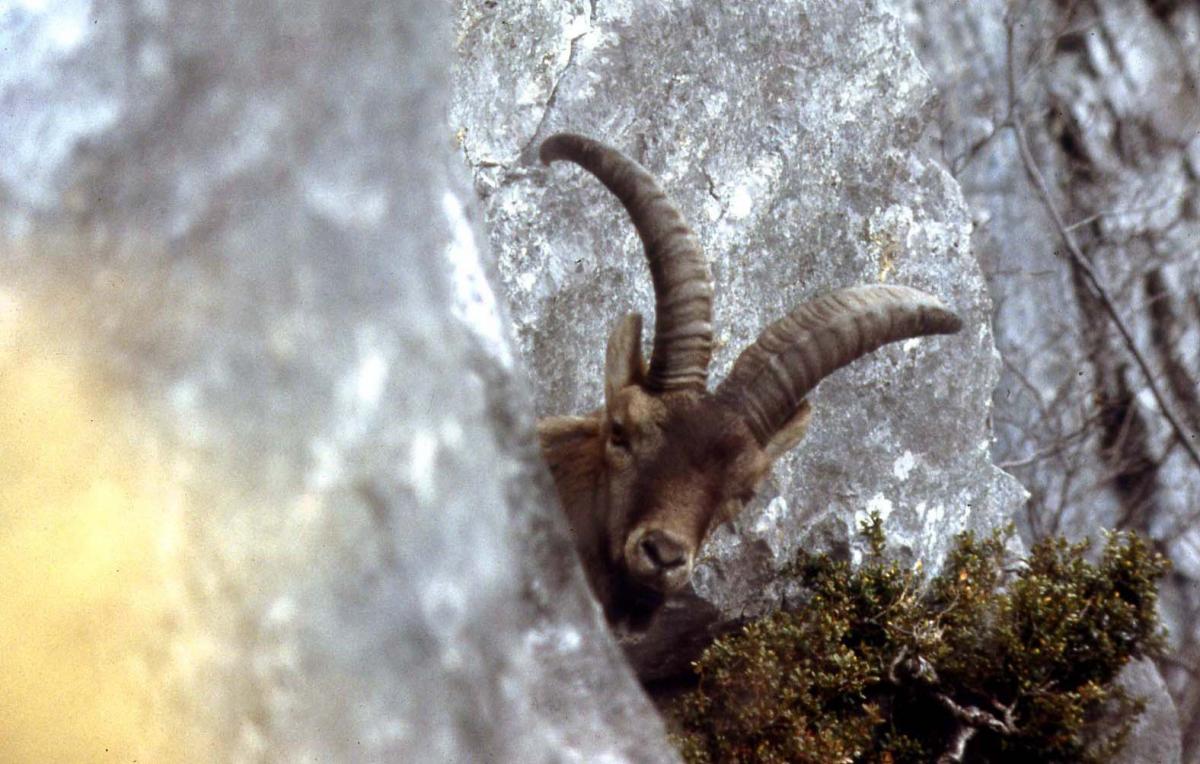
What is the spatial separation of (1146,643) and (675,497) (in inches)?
53.7

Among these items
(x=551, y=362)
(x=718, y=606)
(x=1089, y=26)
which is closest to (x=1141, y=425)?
(x=1089, y=26)

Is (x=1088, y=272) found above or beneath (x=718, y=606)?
above

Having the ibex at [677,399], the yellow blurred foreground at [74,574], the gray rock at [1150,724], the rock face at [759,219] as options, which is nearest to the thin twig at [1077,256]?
the rock face at [759,219]

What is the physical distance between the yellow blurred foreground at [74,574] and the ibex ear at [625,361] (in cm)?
184

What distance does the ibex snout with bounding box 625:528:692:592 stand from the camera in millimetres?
2291

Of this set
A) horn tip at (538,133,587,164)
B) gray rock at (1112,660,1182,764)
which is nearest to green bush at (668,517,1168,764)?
gray rock at (1112,660,1182,764)

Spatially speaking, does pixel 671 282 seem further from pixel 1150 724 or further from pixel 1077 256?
pixel 1077 256

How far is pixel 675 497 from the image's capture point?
239cm

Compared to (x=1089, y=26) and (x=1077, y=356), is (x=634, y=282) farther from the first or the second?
(x=1089, y=26)

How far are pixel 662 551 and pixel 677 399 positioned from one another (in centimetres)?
33

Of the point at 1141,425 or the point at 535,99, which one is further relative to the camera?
the point at 1141,425

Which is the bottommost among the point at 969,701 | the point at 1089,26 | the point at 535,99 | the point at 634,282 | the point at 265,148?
the point at 969,701

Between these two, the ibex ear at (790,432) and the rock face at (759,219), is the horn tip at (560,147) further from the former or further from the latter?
the ibex ear at (790,432)

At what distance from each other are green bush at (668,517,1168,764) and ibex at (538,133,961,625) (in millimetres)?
362
